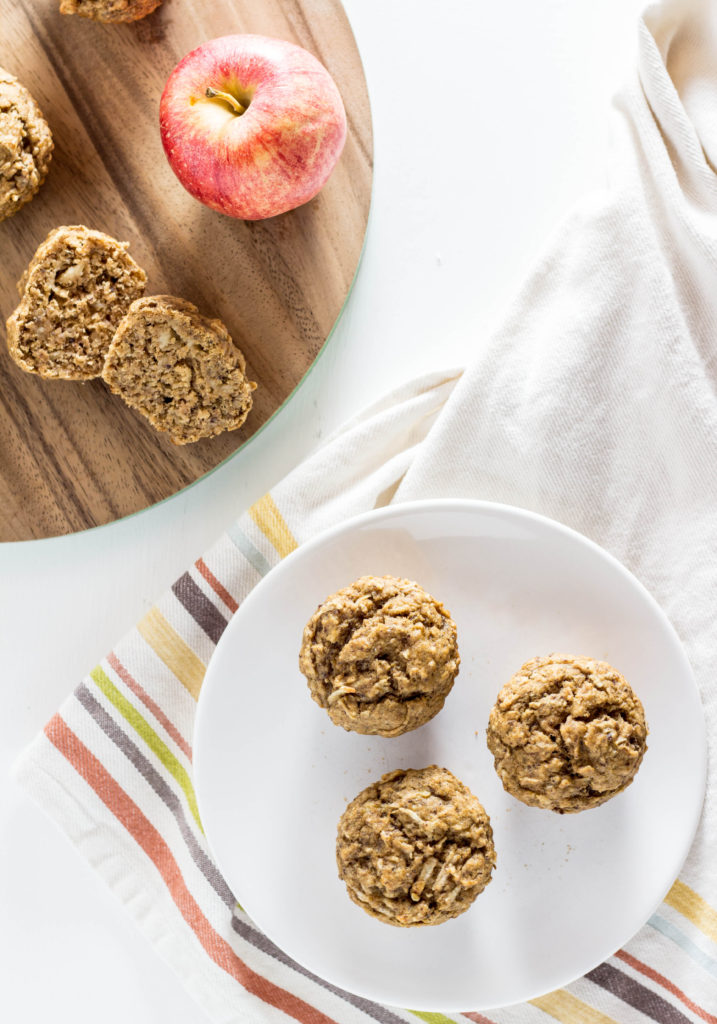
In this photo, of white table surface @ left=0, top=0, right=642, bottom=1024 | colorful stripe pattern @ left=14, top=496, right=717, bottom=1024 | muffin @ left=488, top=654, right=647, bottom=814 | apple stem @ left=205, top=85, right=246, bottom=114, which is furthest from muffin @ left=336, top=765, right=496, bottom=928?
apple stem @ left=205, top=85, right=246, bottom=114

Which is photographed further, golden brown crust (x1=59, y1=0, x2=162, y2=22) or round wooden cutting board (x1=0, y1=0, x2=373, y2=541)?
round wooden cutting board (x1=0, y1=0, x2=373, y2=541)

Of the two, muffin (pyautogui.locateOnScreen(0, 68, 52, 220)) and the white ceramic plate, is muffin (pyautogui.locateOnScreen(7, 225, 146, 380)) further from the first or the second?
the white ceramic plate

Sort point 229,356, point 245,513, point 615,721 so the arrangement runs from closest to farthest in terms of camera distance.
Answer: point 615,721
point 229,356
point 245,513

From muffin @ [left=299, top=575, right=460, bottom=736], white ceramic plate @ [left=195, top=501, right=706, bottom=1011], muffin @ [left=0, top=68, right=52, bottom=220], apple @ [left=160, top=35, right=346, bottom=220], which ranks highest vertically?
muffin @ [left=0, top=68, right=52, bottom=220]

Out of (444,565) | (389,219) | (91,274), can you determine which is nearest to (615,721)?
(444,565)

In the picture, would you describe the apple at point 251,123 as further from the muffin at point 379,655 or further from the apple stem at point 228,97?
the muffin at point 379,655

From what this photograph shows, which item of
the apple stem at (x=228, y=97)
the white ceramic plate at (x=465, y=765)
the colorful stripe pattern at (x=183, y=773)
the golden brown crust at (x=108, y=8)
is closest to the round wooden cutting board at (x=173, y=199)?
the golden brown crust at (x=108, y=8)

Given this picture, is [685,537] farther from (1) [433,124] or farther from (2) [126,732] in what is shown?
(2) [126,732]
